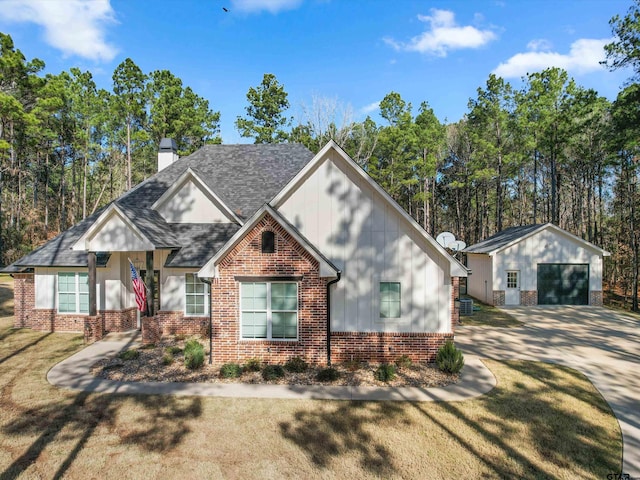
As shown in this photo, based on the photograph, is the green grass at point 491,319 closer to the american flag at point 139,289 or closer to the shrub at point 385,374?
the shrub at point 385,374

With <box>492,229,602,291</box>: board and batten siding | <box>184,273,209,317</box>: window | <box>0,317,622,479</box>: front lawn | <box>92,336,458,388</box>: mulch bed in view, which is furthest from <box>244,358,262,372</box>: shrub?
<box>492,229,602,291</box>: board and batten siding

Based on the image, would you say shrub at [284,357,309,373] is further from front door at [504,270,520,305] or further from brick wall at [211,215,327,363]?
front door at [504,270,520,305]

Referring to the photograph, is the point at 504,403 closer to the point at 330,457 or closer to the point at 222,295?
the point at 330,457

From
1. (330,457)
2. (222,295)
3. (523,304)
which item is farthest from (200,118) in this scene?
(330,457)

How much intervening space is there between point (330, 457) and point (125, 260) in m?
12.6

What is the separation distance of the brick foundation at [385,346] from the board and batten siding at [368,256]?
208mm

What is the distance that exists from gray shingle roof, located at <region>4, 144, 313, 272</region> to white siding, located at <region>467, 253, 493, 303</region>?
45.4 feet

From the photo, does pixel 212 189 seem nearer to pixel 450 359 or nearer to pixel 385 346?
pixel 385 346

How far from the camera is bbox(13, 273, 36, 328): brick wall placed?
49.2 feet

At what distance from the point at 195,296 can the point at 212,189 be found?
16.5 feet

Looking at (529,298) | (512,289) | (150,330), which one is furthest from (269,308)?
(529,298)

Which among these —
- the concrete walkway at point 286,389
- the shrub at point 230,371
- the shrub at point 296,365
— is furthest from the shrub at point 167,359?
the shrub at point 296,365

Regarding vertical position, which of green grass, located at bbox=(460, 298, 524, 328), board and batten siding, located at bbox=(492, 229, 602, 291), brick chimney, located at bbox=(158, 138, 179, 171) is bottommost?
green grass, located at bbox=(460, 298, 524, 328)

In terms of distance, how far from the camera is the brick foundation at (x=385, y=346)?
10758 millimetres
